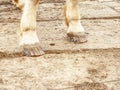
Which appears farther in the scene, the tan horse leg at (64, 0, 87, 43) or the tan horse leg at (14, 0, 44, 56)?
the tan horse leg at (64, 0, 87, 43)

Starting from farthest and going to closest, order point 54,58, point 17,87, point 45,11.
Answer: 1. point 45,11
2. point 54,58
3. point 17,87

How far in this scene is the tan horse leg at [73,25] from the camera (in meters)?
3.35

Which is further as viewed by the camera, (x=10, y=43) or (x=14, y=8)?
(x=14, y=8)

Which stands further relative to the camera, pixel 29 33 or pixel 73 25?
pixel 73 25

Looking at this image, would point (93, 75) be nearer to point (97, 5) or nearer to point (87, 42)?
point (87, 42)

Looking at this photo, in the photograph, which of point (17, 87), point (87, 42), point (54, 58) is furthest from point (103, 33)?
point (17, 87)

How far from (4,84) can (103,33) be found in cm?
164

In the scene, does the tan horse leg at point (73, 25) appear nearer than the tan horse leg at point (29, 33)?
No

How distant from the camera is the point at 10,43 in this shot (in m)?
3.26

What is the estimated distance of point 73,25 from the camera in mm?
3385

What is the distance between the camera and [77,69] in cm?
271

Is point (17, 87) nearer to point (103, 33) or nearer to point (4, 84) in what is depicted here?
point (4, 84)

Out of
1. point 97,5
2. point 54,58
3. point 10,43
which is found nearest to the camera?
point 54,58

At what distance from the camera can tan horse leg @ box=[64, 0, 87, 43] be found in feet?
11.0
